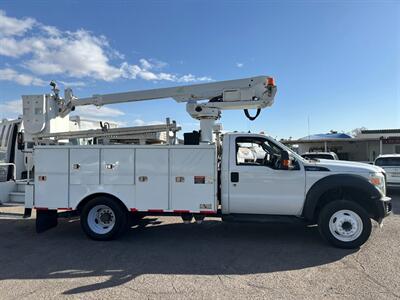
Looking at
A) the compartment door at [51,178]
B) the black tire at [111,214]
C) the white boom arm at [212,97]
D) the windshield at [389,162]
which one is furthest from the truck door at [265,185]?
the windshield at [389,162]

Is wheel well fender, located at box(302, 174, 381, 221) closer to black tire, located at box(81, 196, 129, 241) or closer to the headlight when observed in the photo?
the headlight

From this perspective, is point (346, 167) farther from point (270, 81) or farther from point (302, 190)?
point (270, 81)

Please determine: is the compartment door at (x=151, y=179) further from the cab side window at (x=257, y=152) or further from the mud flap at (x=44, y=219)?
the mud flap at (x=44, y=219)

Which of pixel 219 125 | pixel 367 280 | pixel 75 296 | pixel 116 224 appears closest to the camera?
pixel 75 296

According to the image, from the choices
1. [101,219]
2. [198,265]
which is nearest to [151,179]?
[101,219]

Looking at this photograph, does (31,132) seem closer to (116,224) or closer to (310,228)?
(116,224)

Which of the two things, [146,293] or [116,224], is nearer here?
[146,293]

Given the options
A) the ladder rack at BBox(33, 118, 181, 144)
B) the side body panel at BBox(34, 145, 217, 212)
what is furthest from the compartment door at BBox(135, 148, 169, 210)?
the ladder rack at BBox(33, 118, 181, 144)

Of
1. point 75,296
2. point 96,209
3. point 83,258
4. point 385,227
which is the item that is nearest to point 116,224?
point 96,209

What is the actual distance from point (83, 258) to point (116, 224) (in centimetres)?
116

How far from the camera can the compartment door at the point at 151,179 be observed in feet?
23.3

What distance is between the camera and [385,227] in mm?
8117

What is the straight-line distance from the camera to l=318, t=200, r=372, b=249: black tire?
648 cm

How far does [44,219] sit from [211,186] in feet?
12.2
